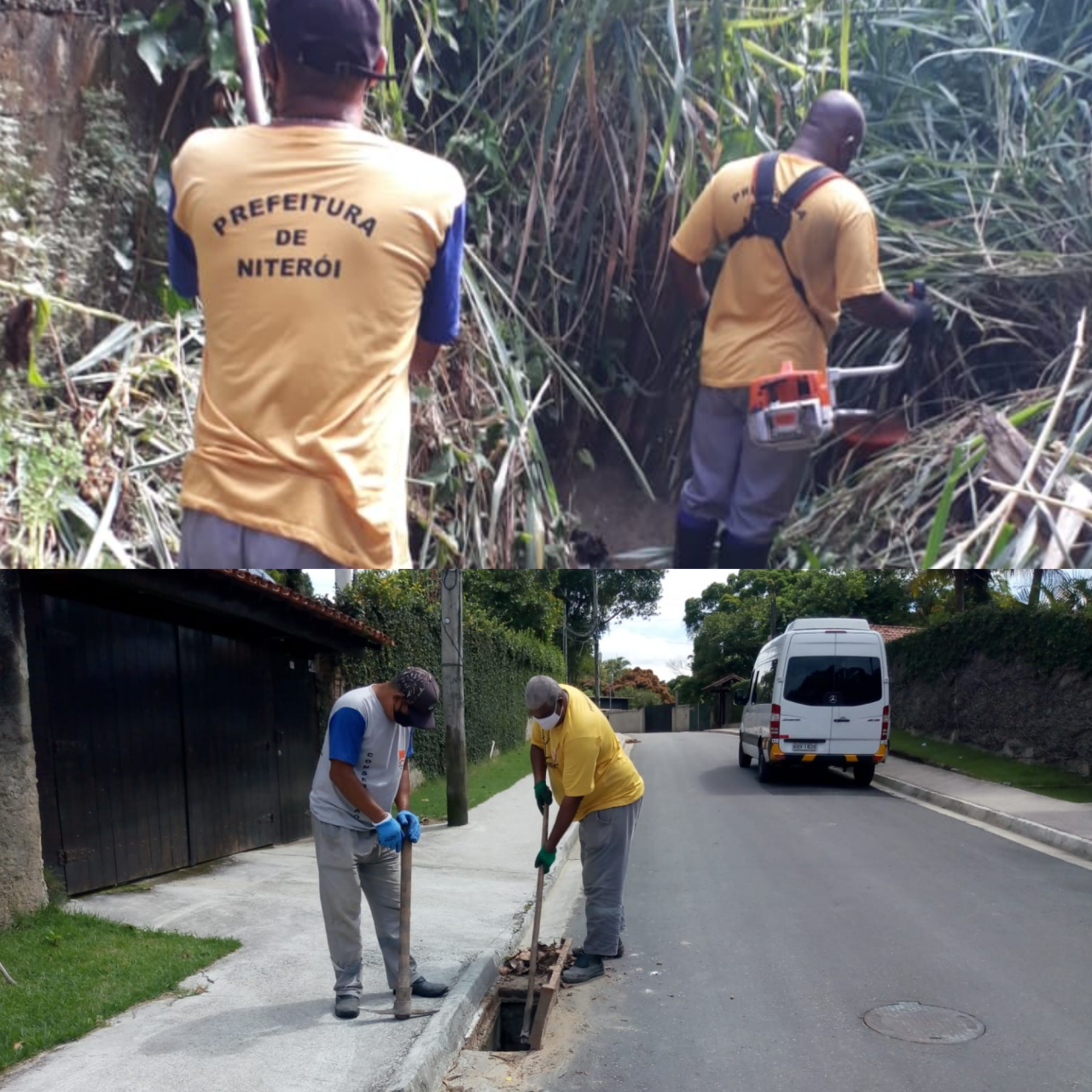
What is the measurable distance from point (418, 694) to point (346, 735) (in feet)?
1.04

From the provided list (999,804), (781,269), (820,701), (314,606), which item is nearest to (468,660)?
(820,701)

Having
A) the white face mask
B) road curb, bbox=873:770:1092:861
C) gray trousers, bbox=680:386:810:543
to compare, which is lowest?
road curb, bbox=873:770:1092:861

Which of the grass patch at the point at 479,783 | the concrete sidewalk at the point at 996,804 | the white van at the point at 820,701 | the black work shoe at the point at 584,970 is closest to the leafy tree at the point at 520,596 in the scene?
the white van at the point at 820,701

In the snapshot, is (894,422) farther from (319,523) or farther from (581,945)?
(581,945)

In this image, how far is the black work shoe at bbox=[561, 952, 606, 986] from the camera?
16.0 feet

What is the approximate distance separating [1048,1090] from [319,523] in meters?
3.12

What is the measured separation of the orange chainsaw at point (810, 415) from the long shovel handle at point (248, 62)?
1521mm

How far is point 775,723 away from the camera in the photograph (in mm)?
7984

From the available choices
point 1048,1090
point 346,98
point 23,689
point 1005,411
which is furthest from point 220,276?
point 1048,1090

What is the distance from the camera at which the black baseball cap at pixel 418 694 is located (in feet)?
13.7

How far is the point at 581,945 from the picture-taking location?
531 cm

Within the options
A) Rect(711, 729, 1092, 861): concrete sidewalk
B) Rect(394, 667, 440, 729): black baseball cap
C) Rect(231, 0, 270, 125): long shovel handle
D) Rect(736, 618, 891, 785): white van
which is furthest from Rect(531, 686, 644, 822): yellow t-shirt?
Rect(711, 729, 1092, 861): concrete sidewalk

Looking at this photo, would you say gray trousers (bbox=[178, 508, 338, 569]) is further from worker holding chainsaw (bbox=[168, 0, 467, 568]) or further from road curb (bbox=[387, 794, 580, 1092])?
road curb (bbox=[387, 794, 580, 1092])

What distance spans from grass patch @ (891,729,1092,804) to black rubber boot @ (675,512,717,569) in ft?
25.1
